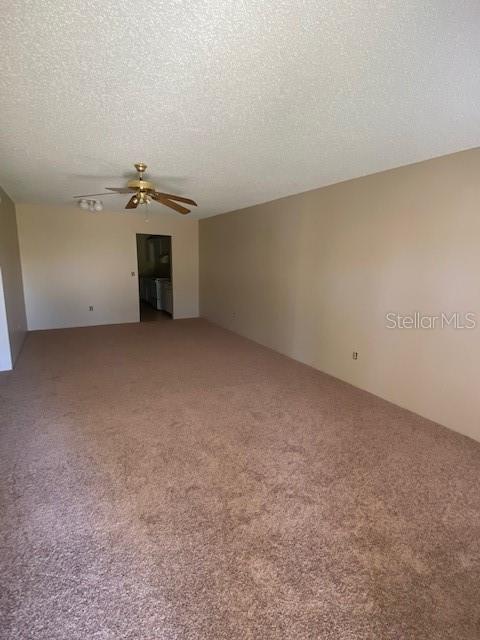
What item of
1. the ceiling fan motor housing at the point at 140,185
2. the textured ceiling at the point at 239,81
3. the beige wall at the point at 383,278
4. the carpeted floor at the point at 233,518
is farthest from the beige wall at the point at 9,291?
the beige wall at the point at 383,278

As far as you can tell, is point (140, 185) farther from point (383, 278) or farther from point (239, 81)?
point (383, 278)

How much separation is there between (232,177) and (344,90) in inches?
79.4

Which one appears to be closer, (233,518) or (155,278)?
(233,518)

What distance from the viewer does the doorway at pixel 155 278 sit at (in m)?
8.00

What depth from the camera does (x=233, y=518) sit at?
1.80 meters

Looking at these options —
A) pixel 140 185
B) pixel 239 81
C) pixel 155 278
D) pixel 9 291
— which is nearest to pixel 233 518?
pixel 239 81

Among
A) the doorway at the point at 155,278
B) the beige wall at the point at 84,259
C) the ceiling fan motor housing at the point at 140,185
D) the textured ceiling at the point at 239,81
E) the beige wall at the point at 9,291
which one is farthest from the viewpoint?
the doorway at the point at 155,278

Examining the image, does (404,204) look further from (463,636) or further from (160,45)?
(463,636)

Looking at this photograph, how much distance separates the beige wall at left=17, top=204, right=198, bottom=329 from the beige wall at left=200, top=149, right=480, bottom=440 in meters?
2.58

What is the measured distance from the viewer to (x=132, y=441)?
255 cm

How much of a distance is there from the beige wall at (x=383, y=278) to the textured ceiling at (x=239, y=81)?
1.41 feet

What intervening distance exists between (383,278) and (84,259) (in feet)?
18.8

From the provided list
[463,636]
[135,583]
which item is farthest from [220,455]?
[463,636]

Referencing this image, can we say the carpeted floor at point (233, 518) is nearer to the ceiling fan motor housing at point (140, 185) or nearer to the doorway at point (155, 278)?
the ceiling fan motor housing at point (140, 185)
